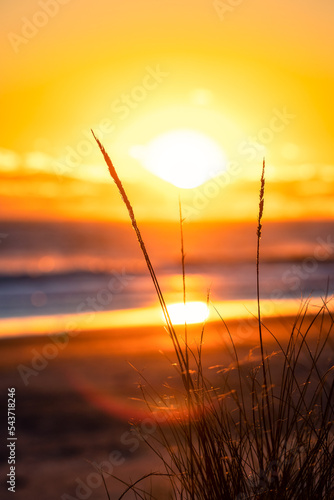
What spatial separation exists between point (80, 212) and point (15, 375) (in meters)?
34.0

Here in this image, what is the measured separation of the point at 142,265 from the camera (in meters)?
20.3

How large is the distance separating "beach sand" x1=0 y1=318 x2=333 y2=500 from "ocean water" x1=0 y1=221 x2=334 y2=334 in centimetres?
152

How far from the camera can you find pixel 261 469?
194 centimetres

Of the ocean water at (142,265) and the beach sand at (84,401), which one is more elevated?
the ocean water at (142,265)

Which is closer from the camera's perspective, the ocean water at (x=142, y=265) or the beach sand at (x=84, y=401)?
the beach sand at (x=84, y=401)

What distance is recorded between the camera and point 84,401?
4934mm

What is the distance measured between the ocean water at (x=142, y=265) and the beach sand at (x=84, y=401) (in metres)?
1.52

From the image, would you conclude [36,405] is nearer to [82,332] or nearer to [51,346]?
[51,346]

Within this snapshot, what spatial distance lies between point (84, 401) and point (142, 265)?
15364 millimetres

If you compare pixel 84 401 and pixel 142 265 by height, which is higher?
pixel 142 265

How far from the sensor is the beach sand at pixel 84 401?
11.3 ft

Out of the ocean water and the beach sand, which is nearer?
the beach sand

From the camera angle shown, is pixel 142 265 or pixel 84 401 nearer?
pixel 84 401

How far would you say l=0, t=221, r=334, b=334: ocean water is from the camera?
38.4 ft
